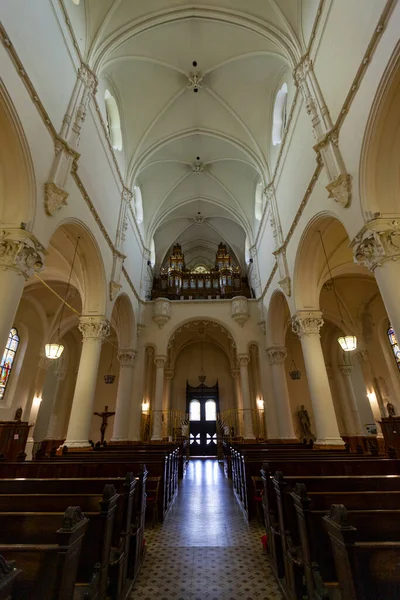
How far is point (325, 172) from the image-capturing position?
7.29 m

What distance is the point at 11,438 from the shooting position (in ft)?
34.8

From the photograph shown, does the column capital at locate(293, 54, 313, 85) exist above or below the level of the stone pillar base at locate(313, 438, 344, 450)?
above

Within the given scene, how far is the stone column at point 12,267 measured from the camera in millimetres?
5241

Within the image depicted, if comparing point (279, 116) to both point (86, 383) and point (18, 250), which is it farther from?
point (86, 383)

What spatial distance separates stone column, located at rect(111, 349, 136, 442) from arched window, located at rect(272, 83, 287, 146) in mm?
11632

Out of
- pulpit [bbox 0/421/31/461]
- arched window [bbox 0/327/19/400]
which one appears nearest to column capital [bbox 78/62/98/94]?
arched window [bbox 0/327/19/400]

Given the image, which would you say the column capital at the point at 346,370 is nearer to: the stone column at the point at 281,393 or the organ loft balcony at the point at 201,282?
the stone column at the point at 281,393

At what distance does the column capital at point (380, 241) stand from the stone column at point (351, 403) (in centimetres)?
1284

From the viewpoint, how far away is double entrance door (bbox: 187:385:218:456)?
771 inches

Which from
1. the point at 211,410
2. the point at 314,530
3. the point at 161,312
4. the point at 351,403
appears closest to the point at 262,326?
the point at 161,312

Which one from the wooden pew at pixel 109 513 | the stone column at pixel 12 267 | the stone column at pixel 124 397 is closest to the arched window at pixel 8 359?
the stone column at pixel 124 397

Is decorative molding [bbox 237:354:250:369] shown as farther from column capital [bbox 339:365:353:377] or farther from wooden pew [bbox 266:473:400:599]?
wooden pew [bbox 266:473:400:599]

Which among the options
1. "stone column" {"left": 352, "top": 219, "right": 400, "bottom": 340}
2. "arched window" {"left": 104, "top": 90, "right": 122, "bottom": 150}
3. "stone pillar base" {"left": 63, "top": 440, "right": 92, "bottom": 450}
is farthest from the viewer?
"arched window" {"left": 104, "top": 90, "right": 122, "bottom": 150}

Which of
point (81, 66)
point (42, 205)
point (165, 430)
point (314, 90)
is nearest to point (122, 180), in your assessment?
point (81, 66)
